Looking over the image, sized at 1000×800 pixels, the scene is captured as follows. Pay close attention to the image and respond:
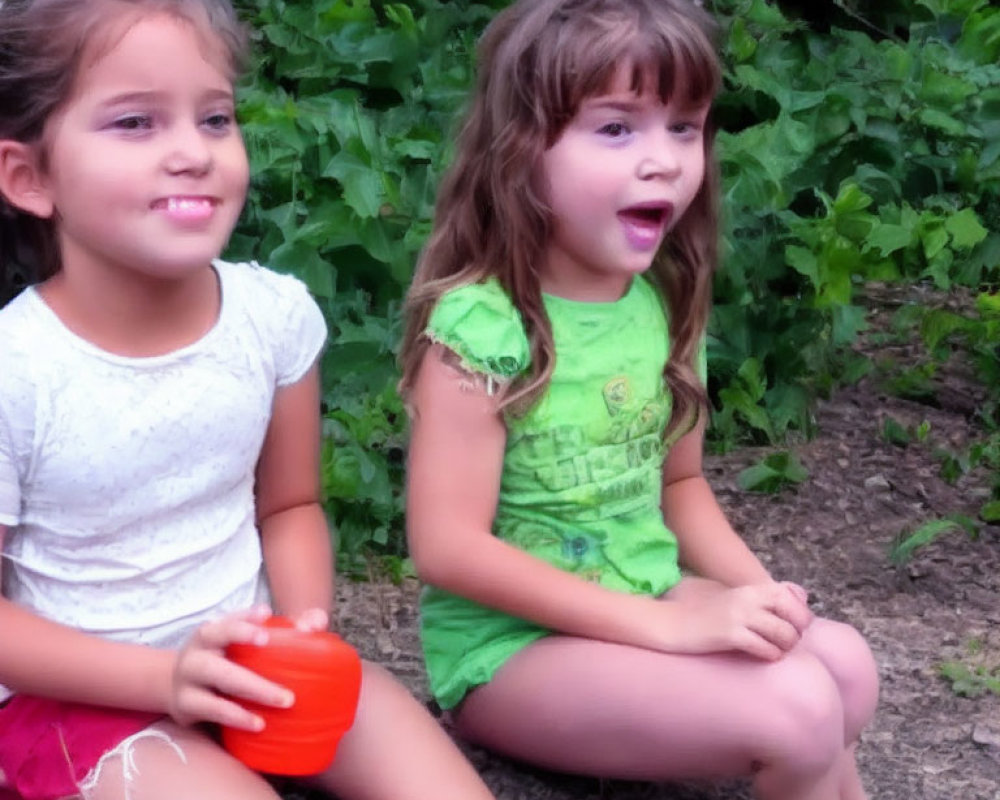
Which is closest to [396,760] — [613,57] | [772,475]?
[613,57]

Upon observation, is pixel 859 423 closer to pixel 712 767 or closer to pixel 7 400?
pixel 712 767

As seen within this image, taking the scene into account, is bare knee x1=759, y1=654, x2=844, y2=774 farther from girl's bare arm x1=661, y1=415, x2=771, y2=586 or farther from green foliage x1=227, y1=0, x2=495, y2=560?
green foliage x1=227, y1=0, x2=495, y2=560

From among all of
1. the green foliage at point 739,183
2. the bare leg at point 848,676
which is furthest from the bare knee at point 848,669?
the green foliage at point 739,183

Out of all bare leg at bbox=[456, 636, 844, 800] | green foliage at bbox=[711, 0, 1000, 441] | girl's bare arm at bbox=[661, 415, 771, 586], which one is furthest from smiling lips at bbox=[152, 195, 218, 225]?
green foliage at bbox=[711, 0, 1000, 441]

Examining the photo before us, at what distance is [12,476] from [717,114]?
2424 millimetres

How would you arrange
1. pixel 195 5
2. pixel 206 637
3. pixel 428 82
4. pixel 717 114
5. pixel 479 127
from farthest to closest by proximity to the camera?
1. pixel 717 114
2. pixel 428 82
3. pixel 479 127
4. pixel 195 5
5. pixel 206 637

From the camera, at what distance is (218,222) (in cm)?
208

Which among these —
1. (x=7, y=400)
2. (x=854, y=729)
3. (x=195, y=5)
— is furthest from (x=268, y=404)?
(x=854, y=729)

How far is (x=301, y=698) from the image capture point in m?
1.96

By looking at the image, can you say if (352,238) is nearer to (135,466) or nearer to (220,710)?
(135,466)

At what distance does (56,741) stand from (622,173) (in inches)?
41.3

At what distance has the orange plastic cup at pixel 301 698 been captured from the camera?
1.95 m

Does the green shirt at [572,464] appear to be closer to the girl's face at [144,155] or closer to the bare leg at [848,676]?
the bare leg at [848,676]

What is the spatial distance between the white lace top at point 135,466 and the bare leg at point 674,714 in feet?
1.42
